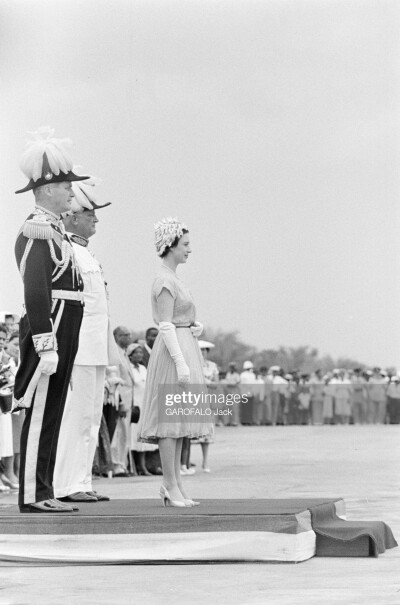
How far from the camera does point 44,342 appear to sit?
6.80m

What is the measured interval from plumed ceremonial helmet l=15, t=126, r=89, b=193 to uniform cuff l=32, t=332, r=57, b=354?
84cm

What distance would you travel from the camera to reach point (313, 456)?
56.9ft

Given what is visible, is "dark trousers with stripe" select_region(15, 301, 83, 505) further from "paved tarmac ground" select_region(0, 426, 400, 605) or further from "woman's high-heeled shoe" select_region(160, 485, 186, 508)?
"woman's high-heeled shoe" select_region(160, 485, 186, 508)

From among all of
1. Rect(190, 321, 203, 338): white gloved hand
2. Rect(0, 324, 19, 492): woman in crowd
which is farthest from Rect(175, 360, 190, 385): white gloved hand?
Rect(0, 324, 19, 492): woman in crowd

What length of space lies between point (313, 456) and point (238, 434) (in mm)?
8938

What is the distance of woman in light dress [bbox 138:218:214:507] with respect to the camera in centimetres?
741

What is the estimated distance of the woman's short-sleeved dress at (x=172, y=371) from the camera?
24.4 ft

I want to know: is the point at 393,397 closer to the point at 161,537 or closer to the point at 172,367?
the point at 172,367

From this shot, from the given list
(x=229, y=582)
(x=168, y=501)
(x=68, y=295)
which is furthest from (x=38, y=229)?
(x=229, y=582)

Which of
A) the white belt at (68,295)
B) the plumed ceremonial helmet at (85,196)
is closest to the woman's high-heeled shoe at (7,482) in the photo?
the plumed ceremonial helmet at (85,196)

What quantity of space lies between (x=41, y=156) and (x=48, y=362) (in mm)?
1147

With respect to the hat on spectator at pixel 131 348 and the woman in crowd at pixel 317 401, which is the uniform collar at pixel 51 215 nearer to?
Result: the hat on spectator at pixel 131 348

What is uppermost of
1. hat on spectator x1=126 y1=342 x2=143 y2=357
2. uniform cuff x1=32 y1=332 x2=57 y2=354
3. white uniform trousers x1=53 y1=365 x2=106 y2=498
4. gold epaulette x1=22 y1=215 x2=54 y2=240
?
hat on spectator x1=126 y1=342 x2=143 y2=357

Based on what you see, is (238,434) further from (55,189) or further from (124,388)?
(55,189)
